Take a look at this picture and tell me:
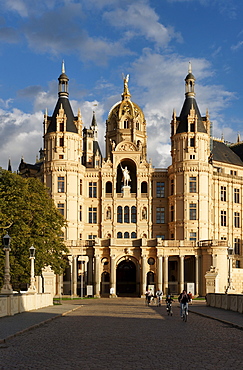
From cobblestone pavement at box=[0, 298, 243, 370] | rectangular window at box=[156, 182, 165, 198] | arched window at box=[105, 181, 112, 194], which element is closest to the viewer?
cobblestone pavement at box=[0, 298, 243, 370]

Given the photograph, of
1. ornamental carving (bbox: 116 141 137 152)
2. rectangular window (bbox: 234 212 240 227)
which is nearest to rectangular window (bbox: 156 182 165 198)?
ornamental carving (bbox: 116 141 137 152)

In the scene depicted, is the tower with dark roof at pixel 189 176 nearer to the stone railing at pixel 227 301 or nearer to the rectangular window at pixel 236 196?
the rectangular window at pixel 236 196

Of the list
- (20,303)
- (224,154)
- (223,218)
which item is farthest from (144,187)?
(20,303)

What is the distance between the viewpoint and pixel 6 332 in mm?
26156

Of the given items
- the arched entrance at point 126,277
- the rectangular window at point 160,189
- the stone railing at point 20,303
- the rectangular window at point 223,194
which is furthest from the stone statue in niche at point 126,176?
the stone railing at point 20,303

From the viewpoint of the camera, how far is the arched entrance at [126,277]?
329ft

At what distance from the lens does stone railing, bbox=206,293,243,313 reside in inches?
1720

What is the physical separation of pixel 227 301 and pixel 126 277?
52.8 metres

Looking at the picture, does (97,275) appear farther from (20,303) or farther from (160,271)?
(20,303)

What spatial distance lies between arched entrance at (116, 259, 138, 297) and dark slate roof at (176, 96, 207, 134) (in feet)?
76.7

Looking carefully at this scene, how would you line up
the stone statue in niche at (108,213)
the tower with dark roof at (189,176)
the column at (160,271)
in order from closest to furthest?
1. the column at (160,271)
2. the tower with dark roof at (189,176)
3. the stone statue in niche at (108,213)

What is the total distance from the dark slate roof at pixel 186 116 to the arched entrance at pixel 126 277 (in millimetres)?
23377

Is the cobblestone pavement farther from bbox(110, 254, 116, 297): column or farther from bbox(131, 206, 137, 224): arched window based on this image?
bbox(131, 206, 137, 224): arched window

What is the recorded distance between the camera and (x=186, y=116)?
102250mm
